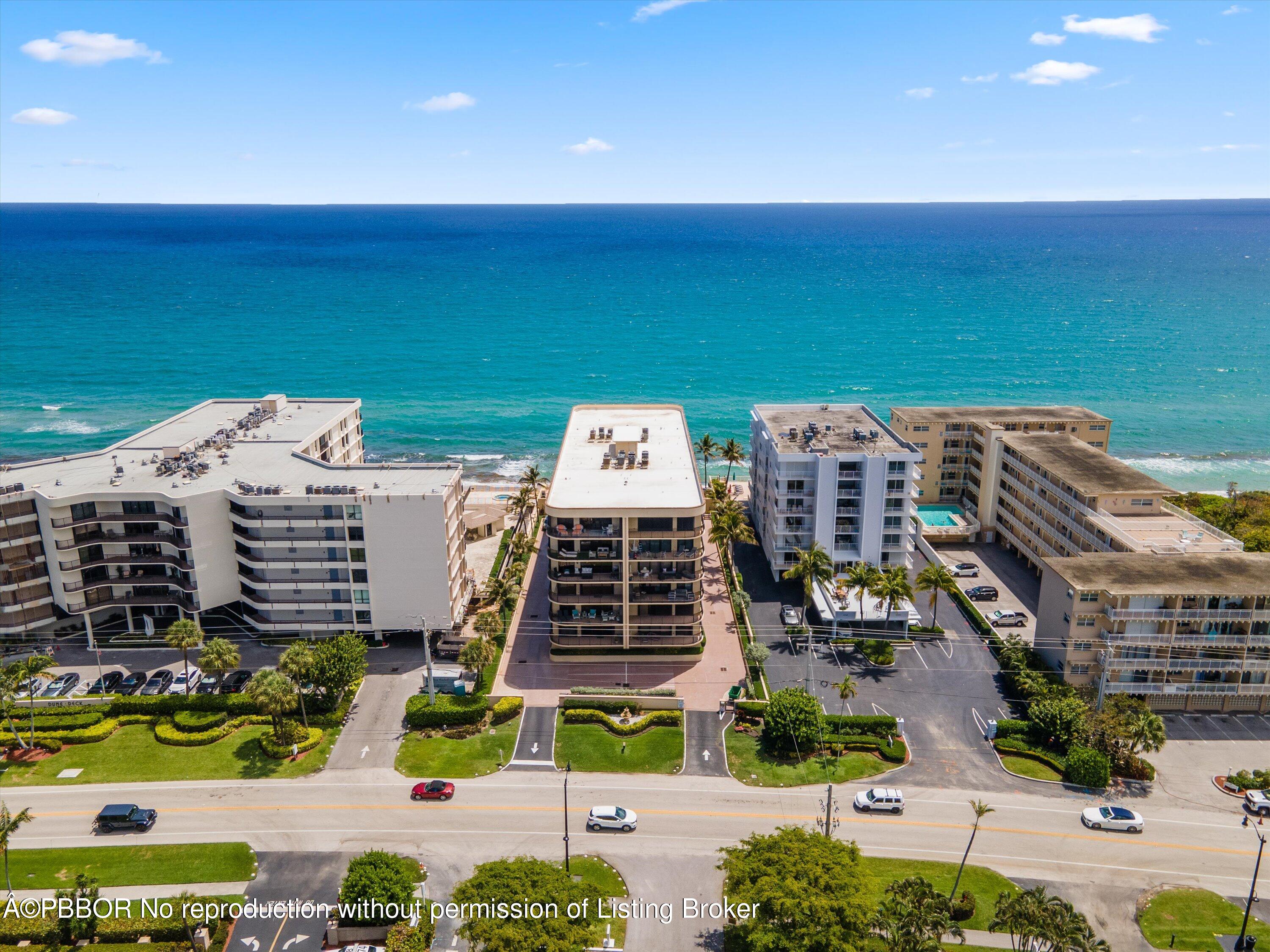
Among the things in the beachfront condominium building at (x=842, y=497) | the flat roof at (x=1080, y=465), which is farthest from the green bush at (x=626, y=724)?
the flat roof at (x=1080, y=465)

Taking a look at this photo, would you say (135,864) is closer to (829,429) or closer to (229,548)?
(229,548)

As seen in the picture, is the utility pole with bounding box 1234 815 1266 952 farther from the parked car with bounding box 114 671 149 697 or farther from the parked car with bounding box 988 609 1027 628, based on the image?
the parked car with bounding box 114 671 149 697

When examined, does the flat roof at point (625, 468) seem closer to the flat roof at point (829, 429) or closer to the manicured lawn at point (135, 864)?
the flat roof at point (829, 429)

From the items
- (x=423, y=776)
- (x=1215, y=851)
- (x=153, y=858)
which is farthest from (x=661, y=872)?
(x=1215, y=851)

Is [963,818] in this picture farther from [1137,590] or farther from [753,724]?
[1137,590]

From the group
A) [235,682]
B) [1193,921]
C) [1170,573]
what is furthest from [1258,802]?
[235,682]
